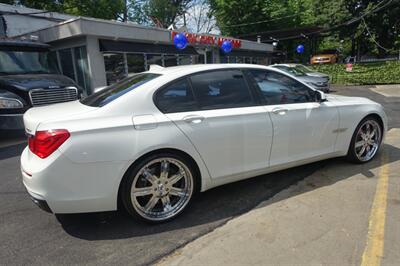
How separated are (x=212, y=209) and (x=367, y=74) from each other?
18.9 m

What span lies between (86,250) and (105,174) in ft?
2.24

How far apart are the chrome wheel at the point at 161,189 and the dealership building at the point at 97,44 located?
1049cm

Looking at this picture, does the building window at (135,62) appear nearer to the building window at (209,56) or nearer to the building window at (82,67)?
the building window at (82,67)

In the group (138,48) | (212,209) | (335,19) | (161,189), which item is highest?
(335,19)

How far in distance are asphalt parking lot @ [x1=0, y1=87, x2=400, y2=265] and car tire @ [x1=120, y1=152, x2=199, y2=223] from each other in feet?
0.45

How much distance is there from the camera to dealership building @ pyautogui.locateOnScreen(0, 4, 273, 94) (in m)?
12.5

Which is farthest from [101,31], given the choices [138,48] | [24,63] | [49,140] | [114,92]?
[49,140]

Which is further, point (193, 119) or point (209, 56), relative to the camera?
point (209, 56)

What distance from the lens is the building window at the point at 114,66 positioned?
13711mm

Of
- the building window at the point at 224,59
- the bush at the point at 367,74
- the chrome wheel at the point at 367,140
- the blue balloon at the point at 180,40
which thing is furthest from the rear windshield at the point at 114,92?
the building window at the point at 224,59

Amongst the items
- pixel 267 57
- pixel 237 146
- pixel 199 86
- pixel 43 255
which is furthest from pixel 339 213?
pixel 267 57

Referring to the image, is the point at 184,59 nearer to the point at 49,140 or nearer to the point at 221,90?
the point at 221,90

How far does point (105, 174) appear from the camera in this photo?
9.07ft

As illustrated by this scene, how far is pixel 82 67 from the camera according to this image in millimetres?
13469
